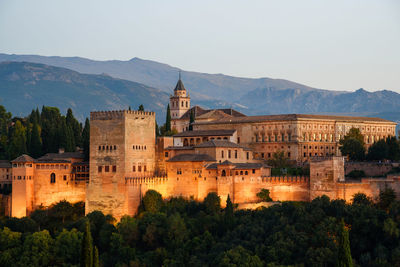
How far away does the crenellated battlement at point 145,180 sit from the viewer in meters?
62.1

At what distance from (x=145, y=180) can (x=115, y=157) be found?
3.51 meters

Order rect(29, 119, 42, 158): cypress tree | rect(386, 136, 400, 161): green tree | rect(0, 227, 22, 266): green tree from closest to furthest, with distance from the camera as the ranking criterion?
rect(0, 227, 22, 266): green tree → rect(386, 136, 400, 161): green tree → rect(29, 119, 42, 158): cypress tree

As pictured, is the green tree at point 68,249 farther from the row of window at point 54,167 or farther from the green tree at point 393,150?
the green tree at point 393,150

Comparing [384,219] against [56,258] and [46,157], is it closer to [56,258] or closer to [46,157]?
[56,258]

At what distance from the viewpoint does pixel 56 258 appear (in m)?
54.9

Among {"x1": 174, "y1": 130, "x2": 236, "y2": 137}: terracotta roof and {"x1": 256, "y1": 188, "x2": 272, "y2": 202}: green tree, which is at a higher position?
{"x1": 174, "y1": 130, "x2": 236, "y2": 137}: terracotta roof

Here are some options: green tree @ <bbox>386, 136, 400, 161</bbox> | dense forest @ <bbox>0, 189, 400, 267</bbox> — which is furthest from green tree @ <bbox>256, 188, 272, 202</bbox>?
green tree @ <bbox>386, 136, 400, 161</bbox>

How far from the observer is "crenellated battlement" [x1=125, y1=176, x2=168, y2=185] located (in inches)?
2443

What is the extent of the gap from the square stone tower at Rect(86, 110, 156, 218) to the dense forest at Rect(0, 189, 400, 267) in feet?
6.29

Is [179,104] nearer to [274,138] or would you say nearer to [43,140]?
[274,138]

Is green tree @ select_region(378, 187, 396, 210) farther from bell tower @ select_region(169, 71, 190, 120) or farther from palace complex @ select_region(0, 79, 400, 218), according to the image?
bell tower @ select_region(169, 71, 190, 120)

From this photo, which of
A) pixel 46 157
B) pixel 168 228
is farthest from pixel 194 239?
pixel 46 157

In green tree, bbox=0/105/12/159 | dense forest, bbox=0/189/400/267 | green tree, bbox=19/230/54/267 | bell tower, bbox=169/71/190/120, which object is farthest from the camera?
bell tower, bbox=169/71/190/120

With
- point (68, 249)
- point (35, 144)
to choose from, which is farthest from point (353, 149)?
point (35, 144)
